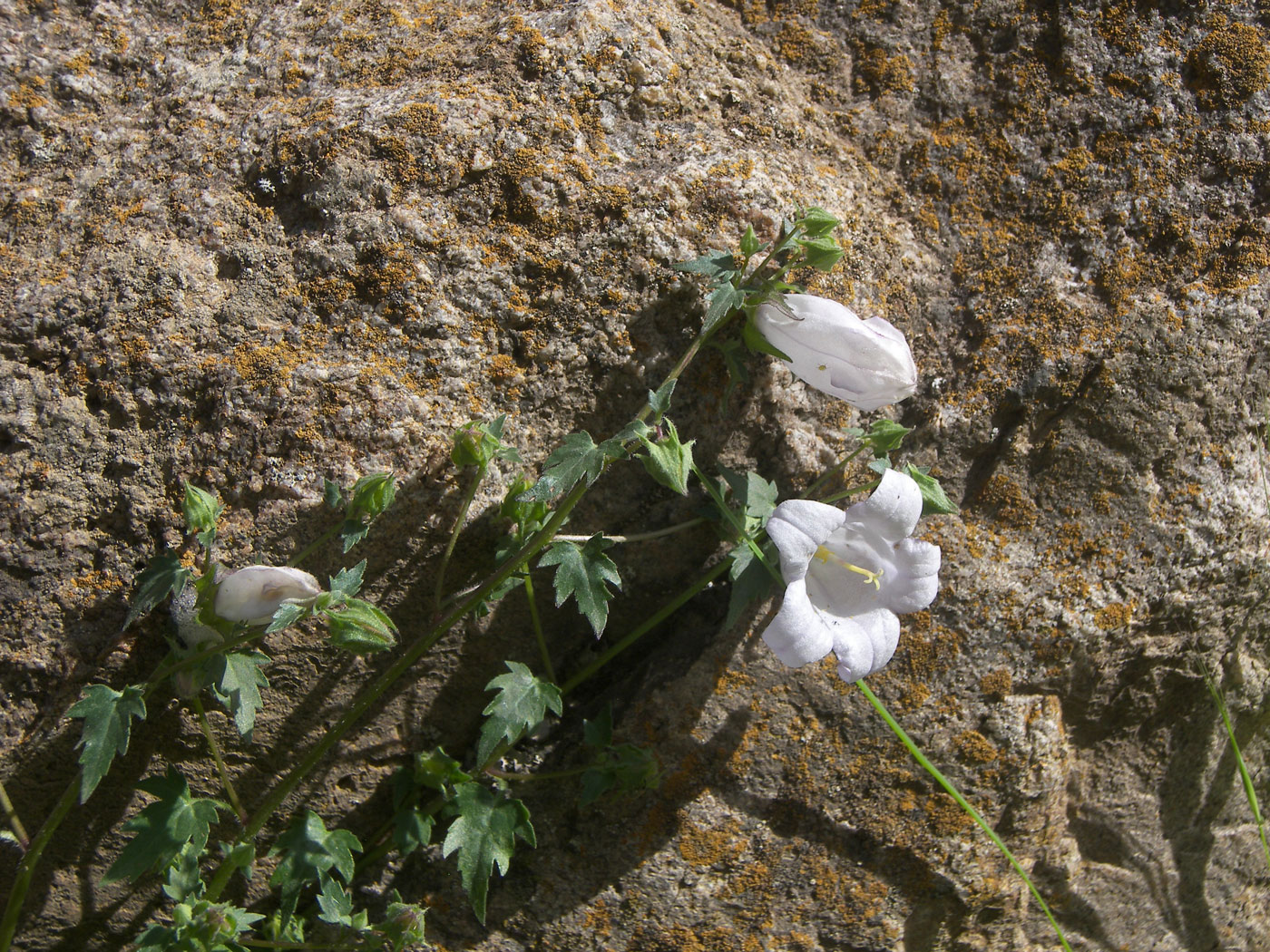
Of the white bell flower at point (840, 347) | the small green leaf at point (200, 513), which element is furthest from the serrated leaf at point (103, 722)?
the white bell flower at point (840, 347)

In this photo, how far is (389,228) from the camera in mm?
2410

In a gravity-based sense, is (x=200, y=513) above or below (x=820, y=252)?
below

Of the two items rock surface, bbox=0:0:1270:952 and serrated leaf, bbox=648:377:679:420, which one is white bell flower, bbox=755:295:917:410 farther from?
serrated leaf, bbox=648:377:679:420

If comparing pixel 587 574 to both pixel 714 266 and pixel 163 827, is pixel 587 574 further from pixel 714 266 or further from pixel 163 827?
pixel 163 827

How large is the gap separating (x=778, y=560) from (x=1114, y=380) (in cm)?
120

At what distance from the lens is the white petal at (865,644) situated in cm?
221

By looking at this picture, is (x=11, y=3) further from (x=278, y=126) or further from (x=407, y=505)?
(x=407, y=505)

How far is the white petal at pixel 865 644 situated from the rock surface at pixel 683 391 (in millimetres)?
356

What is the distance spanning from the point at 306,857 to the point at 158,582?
78cm

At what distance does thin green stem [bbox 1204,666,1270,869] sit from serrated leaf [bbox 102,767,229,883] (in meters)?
2.86

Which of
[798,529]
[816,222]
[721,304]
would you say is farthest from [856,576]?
[816,222]

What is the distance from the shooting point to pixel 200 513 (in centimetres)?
210

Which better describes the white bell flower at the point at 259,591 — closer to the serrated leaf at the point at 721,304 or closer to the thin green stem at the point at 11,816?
the thin green stem at the point at 11,816

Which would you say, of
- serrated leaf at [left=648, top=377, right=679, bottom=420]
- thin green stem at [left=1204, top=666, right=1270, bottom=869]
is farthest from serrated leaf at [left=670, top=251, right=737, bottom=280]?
thin green stem at [left=1204, top=666, right=1270, bottom=869]
